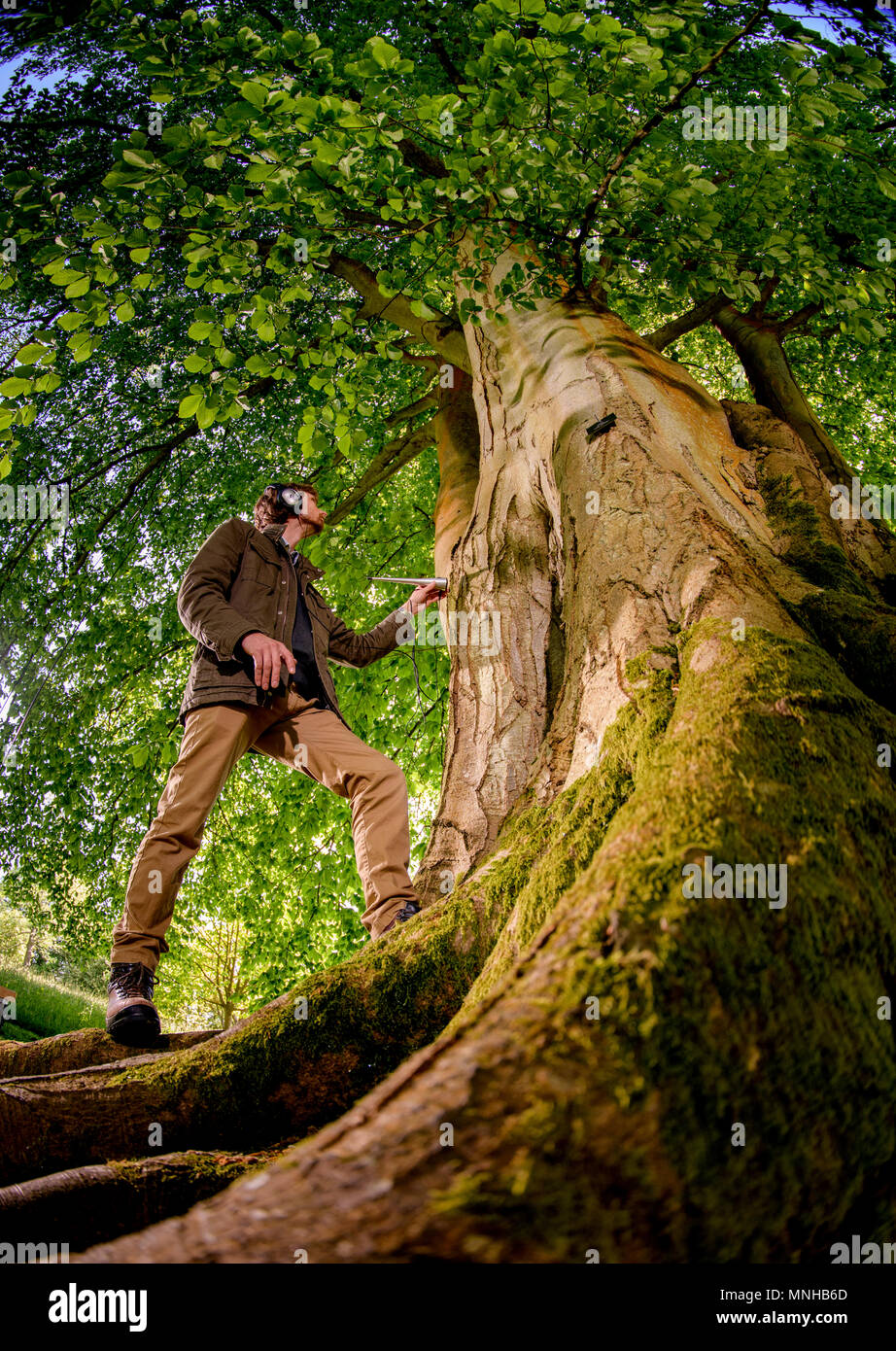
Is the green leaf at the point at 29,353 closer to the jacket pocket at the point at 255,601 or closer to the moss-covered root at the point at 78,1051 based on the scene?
the jacket pocket at the point at 255,601

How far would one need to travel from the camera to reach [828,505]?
10.9ft

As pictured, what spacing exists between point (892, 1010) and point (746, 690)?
68 centimetres

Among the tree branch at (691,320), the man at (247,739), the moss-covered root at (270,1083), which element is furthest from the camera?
the tree branch at (691,320)

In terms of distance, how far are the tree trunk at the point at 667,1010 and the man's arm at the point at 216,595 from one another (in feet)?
5.06

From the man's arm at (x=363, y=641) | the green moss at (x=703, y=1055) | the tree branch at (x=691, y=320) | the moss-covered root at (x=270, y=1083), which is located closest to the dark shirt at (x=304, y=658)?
the man's arm at (x=363, y=641)

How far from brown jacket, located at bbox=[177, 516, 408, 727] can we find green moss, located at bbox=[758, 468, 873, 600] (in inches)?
80.5

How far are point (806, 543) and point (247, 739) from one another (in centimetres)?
255

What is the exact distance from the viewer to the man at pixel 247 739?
257cm

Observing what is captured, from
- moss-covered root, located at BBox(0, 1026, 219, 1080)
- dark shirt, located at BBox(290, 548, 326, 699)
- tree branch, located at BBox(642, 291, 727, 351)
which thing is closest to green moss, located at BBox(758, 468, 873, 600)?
dark shirt, located at BBox(290, 548, 326, 699)

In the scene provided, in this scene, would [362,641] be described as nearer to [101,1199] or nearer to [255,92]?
[255,92]

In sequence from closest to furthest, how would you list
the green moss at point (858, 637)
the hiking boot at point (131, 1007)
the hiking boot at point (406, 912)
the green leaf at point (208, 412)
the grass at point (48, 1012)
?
1. the green moss at point (858, 637)
2. the hiking boot at point (131, 1007)
3. the hiking boot at point (406, 912)
4. the green leaf at point (208, 412)
5. the grass at point (48, 1012)
